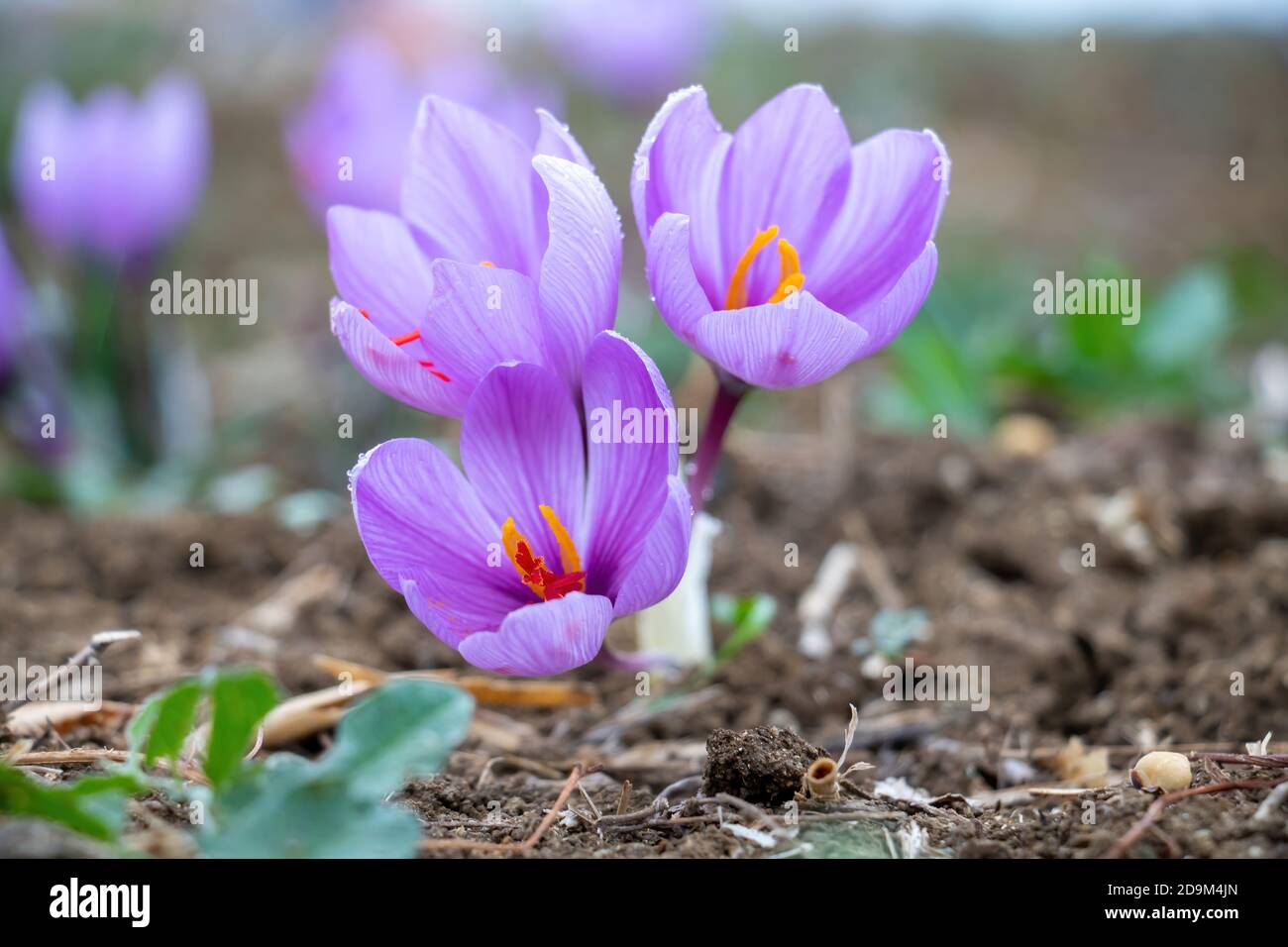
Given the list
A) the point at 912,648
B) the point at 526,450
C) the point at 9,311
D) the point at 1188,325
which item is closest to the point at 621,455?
the point at 526,450

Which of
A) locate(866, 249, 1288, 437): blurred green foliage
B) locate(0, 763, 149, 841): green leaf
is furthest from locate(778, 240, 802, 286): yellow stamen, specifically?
locate(866, 249, 1288, 437): blurred green foliage

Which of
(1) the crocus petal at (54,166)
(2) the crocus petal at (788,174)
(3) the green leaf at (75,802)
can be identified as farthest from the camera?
(1) the crocus petal at (54,166)

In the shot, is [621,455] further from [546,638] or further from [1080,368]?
[1080,368]

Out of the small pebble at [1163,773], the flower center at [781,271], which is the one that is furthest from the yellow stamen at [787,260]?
the small pebble at [1163,773]

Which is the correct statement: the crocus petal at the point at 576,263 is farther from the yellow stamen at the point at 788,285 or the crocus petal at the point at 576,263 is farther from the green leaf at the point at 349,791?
the green leaf at the point at 349,791

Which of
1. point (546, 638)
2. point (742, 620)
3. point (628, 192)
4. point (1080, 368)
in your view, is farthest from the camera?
point (628, 192)

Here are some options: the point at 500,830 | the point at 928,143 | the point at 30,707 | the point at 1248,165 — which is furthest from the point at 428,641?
the point at 1248,165
